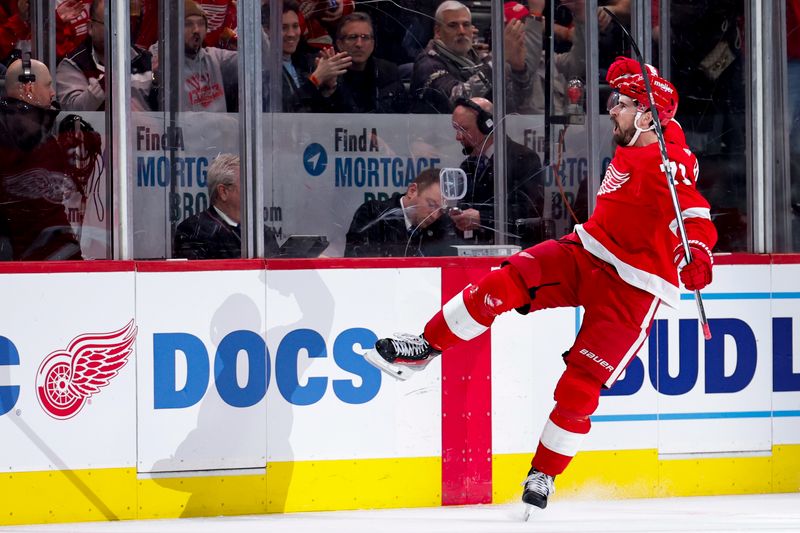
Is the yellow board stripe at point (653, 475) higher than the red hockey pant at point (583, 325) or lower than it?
lower

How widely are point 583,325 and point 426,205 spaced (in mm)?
800

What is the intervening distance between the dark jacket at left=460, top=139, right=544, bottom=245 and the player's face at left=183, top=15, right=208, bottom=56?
3.58ft

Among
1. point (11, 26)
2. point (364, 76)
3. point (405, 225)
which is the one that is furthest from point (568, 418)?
point (11, 26)

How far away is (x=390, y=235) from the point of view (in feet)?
14.8

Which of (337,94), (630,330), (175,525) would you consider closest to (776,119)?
(630,330)

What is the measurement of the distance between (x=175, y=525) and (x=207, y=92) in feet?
5.03

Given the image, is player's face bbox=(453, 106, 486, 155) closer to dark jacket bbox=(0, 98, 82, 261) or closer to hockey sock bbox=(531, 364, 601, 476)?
hockey sock bbox=(531, 364, 601, 476)

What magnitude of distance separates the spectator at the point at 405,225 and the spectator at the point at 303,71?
A: 43 cm

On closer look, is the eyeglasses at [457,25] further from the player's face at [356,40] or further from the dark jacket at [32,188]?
the dark jacket at [32,188]

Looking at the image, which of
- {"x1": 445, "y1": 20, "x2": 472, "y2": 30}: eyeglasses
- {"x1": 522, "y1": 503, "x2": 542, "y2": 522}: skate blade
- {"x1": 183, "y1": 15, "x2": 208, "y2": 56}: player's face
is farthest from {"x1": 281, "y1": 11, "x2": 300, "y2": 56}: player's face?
{"x1": 522, "y1": 503, "x2": 542, "y2": 522}: skate blade

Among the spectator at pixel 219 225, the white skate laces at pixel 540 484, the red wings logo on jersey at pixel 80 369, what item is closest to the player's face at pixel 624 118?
the white skate laces at pixel 540 484

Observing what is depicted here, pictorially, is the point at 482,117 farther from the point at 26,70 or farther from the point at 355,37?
the point at 26,70

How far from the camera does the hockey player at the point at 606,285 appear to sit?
406 cm

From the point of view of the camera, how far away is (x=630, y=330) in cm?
410
